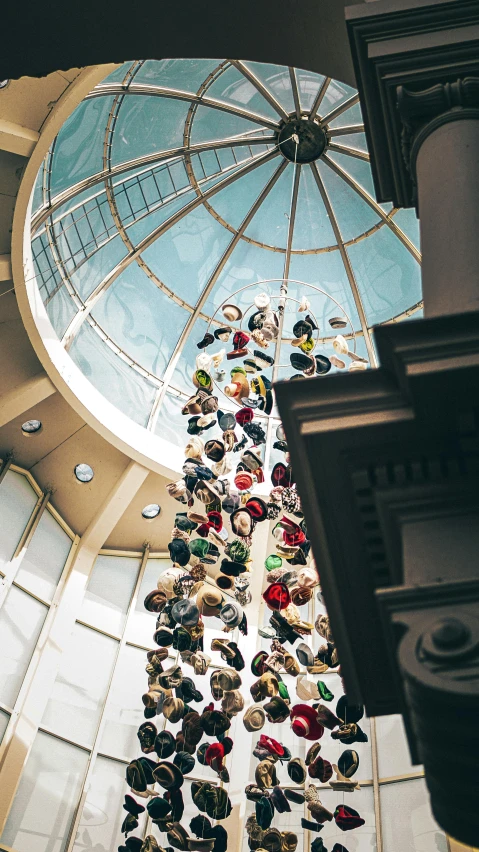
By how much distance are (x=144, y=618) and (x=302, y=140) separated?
8415 millimetres

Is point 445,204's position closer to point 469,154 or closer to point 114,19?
point 469,154

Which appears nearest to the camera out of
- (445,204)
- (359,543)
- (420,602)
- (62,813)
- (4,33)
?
(420,602)

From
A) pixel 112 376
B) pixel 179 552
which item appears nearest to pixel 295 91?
pixel 112 376

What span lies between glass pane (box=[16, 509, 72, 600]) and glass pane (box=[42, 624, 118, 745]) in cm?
87

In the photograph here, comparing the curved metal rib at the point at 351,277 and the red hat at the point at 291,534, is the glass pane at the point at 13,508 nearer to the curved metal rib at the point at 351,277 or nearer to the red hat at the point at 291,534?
the red hat at the point at 291,534

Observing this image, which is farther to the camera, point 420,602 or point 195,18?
point 195,18

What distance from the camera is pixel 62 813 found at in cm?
1095

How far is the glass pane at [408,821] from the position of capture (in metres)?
10.3

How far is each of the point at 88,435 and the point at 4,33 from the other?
280 inches

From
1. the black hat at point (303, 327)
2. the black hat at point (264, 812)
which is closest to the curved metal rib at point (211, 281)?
the black hat at point (303, 327)

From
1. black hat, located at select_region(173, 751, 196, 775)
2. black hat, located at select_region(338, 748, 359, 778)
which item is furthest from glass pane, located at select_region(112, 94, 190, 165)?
black hat, located at select_region(338, 748, 359, 778)

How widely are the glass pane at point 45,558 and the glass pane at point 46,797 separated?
2.21 metres

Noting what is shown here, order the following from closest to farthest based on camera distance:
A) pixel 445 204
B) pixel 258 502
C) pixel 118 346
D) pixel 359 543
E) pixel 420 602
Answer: pixel 420 602, pixel 359 543, pixel 445 204, pixel 258 502, pixel 118 346

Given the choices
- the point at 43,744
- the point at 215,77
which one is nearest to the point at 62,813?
the point at 43,744
